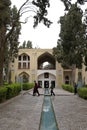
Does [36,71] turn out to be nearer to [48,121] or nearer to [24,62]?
[24,62]

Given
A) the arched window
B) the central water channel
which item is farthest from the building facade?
the central water channel

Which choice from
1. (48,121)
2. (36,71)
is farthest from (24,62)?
(48,121)

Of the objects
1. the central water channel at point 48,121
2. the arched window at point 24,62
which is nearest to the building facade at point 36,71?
the arched window at point 24,62

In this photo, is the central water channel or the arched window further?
the arched window

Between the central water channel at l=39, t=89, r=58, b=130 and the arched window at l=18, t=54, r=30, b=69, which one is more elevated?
the arched window at l=18, t=54, r=30, b=69

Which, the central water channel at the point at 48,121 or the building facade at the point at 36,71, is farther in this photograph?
the building facade at the point at 36,71

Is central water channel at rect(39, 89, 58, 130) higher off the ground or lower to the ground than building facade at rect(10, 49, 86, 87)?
lower

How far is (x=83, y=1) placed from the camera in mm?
17641

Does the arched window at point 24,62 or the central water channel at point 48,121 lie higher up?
the arched window at point 24,62

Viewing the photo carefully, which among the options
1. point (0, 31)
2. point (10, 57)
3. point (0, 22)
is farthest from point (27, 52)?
point (0, 22)

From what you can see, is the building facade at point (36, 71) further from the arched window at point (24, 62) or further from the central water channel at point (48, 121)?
the central water channel at point (48, 121)

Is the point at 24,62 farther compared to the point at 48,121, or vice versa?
the point at 24,62

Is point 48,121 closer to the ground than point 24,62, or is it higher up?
closer to the ground

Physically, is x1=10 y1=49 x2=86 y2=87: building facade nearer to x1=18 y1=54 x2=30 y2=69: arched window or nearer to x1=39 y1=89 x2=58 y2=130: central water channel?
x1=18 y1=54 x2=30 y2=69: arched window
